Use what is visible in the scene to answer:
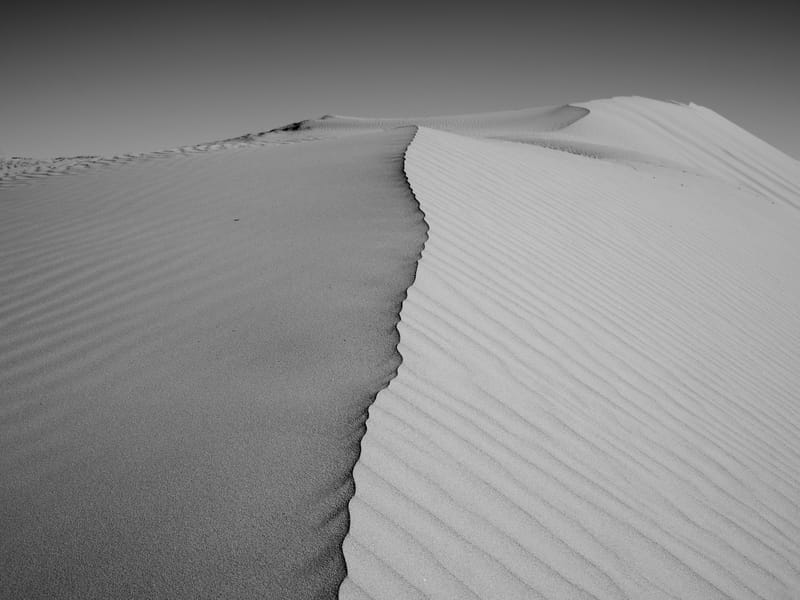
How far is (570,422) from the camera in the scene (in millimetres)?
2416

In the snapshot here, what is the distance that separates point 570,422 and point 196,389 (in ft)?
5.31

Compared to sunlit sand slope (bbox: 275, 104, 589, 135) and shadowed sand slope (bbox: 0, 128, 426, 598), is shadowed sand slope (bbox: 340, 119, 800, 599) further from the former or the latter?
sunlit sand slope (bbox: 275, 104, 589, 135)

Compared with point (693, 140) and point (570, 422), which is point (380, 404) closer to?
point (570, 422)

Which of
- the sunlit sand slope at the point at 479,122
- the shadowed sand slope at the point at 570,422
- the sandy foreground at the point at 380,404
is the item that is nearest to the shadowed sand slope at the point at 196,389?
the sandy foreground at the point at 380,404

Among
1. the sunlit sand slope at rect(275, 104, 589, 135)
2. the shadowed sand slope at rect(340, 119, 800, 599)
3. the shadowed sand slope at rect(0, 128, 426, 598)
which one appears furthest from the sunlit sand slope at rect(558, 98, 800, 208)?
the shadowed sand slope at rect(0, 128, 426, 598)

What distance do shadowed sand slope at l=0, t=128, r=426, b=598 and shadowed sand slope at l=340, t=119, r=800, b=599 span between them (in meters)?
0.19

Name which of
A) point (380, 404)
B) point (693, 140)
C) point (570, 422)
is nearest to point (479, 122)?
point (693, 140)

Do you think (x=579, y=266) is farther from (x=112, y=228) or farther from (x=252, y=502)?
(x=112, y=228)

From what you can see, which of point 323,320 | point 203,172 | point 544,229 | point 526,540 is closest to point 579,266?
point 544,229

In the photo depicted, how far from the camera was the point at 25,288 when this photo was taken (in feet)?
11.4

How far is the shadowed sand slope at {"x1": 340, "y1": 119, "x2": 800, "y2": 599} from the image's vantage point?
5.47ft

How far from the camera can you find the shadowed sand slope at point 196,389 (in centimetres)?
148

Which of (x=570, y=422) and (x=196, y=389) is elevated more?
(x=196, y=389)

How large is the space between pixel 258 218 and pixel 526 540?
3.22 metres
